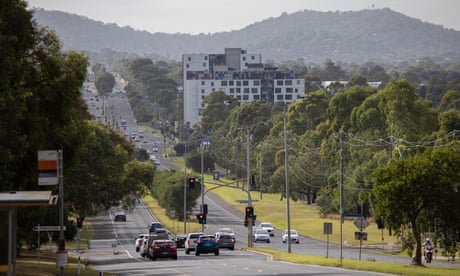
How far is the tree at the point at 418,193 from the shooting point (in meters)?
55.2

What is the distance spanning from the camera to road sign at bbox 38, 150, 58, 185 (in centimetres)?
3531

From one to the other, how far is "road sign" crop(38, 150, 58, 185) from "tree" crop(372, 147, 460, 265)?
2432cm

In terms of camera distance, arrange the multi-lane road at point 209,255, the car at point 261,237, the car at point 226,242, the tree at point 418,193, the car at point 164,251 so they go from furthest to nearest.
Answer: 1. the car at point 261,237
2. the car at point 226,242
3. the car at point 164,251
4. the tree at point 418,193
5. the multi-lane road at point 209,255

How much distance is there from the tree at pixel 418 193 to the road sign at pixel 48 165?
958 inches

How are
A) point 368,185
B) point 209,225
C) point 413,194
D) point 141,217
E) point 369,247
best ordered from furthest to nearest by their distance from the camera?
point 141,217, point 209,225, point 368,185, point 369,247, point 413,194

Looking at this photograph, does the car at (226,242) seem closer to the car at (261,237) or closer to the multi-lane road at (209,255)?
the multi-lane road at (209,255)

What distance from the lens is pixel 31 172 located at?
40969 mm

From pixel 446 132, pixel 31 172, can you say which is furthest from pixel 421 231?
pixel 446 132

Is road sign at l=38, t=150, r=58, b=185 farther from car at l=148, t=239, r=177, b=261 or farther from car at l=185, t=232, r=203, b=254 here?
car at l=185, t=232, r=203, b=254

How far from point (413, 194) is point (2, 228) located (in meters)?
28.3

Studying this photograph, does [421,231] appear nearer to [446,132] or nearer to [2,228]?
[2,228]

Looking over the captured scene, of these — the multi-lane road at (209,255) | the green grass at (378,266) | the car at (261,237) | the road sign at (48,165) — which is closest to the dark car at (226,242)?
the multi-lane road at (209,255)

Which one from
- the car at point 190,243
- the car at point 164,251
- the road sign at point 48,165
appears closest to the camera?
the road sign at point 48,165

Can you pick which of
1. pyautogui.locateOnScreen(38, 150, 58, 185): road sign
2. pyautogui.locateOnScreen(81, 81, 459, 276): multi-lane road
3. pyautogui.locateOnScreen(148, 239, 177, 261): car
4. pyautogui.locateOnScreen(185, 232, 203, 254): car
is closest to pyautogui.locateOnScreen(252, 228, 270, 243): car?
pyautogui.locateOnScreen(81, 81, 459, 276): multi-lane road
